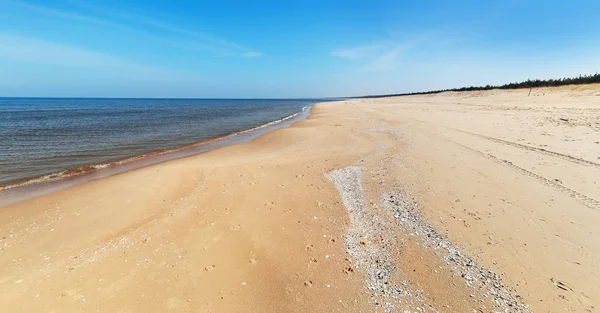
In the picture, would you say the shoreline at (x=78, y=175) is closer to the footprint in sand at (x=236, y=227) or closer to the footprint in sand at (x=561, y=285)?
the footprint in sand at (x=236, y=227)

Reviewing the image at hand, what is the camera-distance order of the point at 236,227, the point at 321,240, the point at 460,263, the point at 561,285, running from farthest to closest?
the point at 236,227
the point at 321,240
the point at 460,263
the point at 561,285

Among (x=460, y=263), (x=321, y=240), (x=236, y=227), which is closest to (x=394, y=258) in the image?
(x=460, y=263)

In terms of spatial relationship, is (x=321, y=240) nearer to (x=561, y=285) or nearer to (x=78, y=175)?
(x=561, y=285)

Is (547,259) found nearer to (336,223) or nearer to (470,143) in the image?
(336,223)

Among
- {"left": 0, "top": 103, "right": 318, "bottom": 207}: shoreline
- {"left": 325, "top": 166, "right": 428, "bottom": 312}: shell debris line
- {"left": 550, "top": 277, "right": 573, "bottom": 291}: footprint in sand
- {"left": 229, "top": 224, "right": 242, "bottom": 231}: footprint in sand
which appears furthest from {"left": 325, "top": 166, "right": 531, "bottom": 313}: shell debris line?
{"left": 0, "top": 103, "right": 318, "bottom": 207}: shoreline

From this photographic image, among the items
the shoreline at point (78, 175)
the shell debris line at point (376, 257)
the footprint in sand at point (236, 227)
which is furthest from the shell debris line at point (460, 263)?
the shoreline at point (78, 175)

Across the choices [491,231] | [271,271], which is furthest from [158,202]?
[491,231]

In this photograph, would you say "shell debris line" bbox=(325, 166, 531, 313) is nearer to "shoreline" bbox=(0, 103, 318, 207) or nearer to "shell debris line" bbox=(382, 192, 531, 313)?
"shell debris line" bbox=(382, 192, 531, 313)

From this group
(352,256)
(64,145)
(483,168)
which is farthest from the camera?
(64,145)
